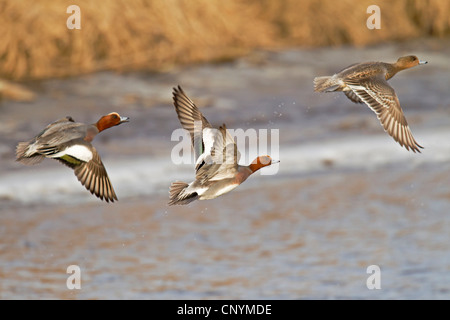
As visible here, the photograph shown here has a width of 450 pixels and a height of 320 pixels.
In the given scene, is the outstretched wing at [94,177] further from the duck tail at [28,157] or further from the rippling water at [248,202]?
the rippling water at [248,202]

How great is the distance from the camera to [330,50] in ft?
36.8

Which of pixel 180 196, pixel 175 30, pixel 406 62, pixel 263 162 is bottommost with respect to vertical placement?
pixel 180 196

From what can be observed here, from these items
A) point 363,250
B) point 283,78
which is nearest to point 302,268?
point 363,250

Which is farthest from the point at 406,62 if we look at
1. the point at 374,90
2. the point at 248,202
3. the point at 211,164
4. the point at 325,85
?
the point at 248,202

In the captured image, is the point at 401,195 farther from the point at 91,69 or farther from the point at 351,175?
the point at 91,69

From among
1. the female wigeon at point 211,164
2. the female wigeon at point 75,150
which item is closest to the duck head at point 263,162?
the female wigeon at point 211,164

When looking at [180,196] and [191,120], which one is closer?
[180,196]

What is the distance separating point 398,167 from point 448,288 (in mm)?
2954

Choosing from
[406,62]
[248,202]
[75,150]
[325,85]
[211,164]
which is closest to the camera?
[211,164]

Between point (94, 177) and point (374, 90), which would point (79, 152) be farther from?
point (374, 90)

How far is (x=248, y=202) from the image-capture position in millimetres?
7473

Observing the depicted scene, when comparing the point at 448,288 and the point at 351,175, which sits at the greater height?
the point at 351,175

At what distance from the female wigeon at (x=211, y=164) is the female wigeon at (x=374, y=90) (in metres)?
0.34

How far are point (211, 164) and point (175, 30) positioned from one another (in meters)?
8.10
